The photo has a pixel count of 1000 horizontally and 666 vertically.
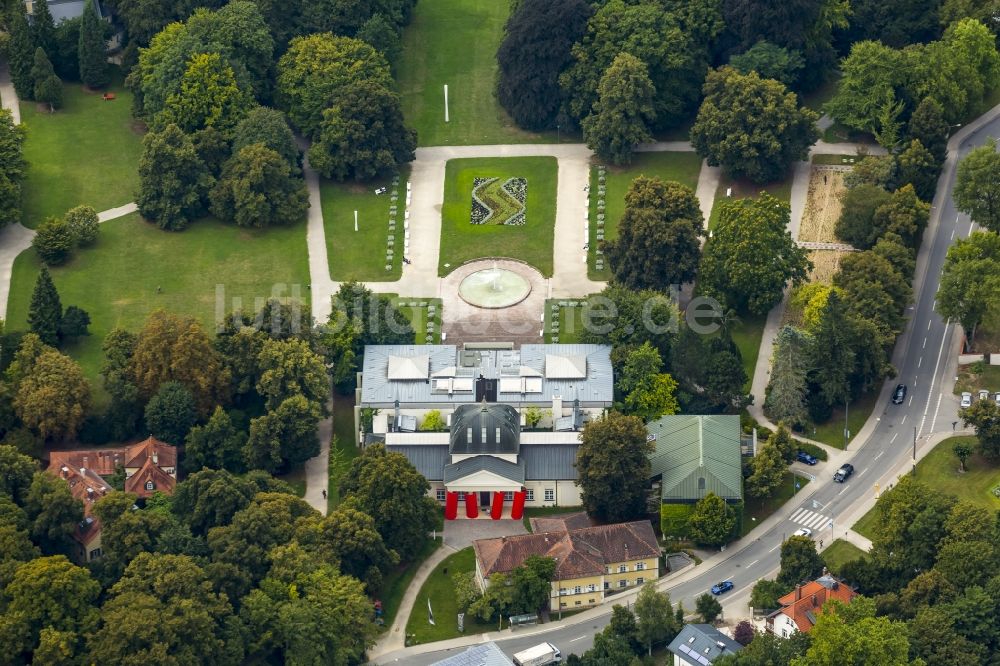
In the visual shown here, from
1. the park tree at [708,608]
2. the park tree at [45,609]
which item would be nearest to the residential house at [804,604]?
the park tree at [708,608]

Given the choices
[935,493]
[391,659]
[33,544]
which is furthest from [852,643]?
[33,544]

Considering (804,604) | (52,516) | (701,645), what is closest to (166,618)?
(52,516)

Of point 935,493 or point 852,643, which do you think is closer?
point 852,643

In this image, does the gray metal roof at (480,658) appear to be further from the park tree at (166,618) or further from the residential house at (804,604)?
the residential house at (804,604)

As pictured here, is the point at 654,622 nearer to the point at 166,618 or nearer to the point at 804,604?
the point at 804,604

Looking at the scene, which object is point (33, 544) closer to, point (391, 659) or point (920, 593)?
point (391, 659)

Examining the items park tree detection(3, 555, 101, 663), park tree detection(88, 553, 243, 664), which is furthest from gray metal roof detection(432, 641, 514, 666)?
park tree detection(3, 555, 101, 663)

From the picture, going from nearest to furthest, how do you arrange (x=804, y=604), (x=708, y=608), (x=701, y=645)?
(x=701, y=645), (x=804, y=604), (x=708, y=608)
